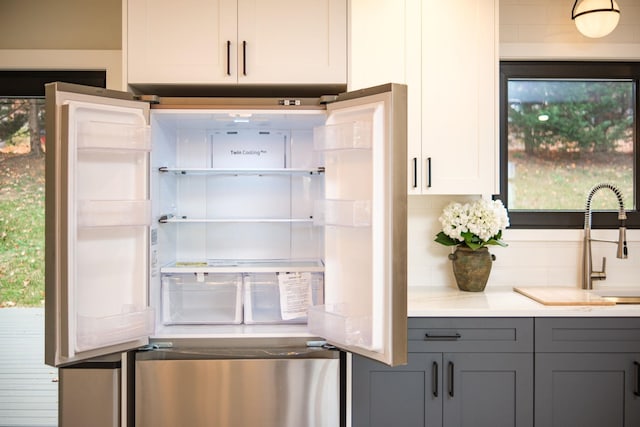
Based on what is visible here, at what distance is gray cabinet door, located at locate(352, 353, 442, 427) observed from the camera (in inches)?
81.2

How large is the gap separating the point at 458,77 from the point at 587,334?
47.8 inches

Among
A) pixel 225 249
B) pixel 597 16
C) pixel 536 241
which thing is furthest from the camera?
pixel 536 241

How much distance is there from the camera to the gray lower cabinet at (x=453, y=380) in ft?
6.77

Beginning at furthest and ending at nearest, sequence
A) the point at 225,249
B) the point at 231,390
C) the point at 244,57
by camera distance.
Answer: the point at 225,249, the point at 244,57, the point at 231,390

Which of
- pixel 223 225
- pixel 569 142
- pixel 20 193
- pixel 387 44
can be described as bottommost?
pixel 223 225

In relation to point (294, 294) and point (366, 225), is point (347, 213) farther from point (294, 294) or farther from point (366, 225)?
point (294, 294)

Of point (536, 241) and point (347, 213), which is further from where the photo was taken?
point (536, 241)

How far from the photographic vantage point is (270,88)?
2.19 m

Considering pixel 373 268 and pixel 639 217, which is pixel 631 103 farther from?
pixel 373 268

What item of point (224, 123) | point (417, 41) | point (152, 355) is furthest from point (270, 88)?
point (152, 355)

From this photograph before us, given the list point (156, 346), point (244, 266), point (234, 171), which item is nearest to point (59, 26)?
point (234, 171)

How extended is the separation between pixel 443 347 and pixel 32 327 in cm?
206

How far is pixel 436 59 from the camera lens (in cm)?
229

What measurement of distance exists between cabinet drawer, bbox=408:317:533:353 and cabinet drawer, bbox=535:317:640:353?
0.22 feet
